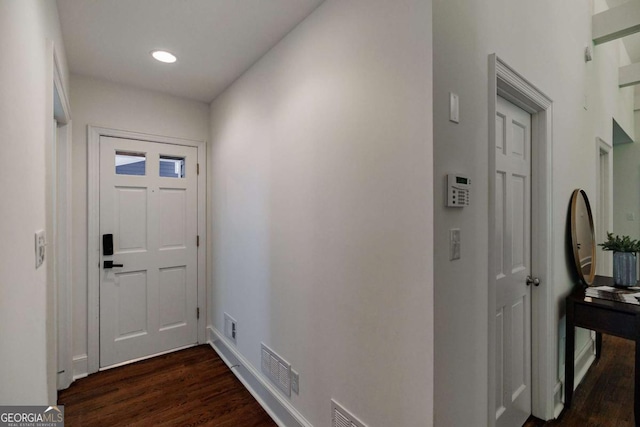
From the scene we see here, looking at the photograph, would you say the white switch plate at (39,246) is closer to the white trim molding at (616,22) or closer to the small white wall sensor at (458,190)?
the small white wall sensor at (458,190)

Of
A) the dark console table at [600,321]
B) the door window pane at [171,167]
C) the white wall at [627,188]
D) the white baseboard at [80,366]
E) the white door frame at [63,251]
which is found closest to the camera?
the dark console table at [600,321]

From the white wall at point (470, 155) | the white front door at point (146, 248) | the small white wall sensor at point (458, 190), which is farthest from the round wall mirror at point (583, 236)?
the white front door at point (146, 248)

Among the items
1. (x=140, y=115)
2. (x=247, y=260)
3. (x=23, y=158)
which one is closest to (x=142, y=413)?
(x=247, y=260)

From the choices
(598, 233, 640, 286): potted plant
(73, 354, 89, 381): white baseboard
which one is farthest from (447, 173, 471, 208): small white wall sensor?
(73, 354, 89, 381): white baseboard

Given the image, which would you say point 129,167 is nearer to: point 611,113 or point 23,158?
point 23,158

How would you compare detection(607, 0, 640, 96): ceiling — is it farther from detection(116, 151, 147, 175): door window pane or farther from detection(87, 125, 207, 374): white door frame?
detection(87, 125, 207, 374): white door frame

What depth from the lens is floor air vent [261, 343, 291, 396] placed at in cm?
191

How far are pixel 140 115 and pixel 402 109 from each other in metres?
2.62

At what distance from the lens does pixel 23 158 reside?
97cm

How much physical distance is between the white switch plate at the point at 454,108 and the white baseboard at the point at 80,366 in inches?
129

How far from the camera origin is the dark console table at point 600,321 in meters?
1.75

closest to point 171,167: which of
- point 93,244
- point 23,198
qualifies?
point 93,244

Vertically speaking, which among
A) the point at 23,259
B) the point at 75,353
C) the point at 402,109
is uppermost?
the point at 402,109

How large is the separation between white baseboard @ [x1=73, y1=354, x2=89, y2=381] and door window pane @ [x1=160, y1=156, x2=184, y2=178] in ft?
5.64
